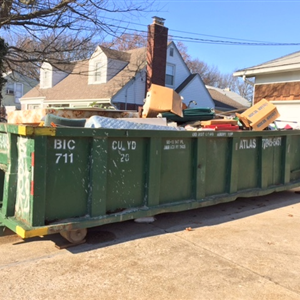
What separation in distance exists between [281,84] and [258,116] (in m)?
6.39

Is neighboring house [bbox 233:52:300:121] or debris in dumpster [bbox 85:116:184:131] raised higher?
neighboring house [bbox 233:52:300:121]

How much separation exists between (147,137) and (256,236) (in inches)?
83.9

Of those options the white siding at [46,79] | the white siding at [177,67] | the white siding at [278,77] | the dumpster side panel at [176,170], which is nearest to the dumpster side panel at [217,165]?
the dumpster side panel at [176,170]

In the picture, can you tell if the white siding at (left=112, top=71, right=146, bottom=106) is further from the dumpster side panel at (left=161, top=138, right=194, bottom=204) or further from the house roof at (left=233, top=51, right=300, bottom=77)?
the dumpster side panel at (left=161, top=138, right=194, bottom=204)

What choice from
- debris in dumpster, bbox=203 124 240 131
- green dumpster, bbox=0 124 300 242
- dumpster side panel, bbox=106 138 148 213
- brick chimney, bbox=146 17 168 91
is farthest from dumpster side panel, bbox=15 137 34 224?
brick chimney, bbox=146 17 168 91

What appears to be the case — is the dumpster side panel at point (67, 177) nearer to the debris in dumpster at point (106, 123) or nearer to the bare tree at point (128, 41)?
the debris in dumpster at point (106, 123)

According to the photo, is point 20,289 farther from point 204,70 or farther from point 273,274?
point 204,70

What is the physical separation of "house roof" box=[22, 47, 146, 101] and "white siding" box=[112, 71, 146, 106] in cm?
32

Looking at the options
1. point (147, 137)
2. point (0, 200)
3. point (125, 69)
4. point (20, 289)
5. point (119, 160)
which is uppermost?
point (125, 69)

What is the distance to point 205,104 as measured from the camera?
88.0 feet

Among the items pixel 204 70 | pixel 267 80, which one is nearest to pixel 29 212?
pixel 267 80

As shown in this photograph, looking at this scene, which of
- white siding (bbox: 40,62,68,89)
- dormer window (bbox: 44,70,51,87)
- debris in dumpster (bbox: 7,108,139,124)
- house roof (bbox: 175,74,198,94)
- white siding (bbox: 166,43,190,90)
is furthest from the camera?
dormer window (bbox: 44,70,51,87)

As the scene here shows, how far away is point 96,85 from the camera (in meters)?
22.9

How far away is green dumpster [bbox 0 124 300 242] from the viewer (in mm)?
3938
